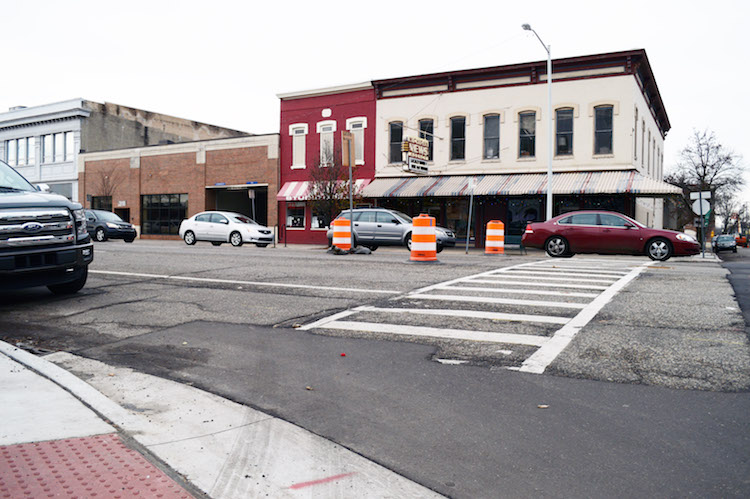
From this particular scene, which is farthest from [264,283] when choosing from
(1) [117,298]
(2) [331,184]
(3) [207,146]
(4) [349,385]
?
(3) [207,146]

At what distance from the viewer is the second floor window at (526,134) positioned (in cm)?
2720

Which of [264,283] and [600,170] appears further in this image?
[600,170]

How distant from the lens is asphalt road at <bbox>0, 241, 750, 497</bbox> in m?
3.13

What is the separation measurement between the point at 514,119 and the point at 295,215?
43.8ft

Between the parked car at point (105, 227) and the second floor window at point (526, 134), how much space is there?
19.4 m

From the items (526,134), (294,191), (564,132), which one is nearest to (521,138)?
(526,134)

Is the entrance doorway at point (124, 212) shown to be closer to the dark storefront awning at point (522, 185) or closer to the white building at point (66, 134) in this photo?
the white building at point (66, 134)

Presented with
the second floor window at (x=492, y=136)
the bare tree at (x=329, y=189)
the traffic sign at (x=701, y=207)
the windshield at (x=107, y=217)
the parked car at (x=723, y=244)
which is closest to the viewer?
the traffic sign at (x=701, y=207)

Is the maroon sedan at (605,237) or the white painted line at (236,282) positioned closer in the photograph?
the white painted line at (236,282)

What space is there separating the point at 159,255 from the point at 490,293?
989cm

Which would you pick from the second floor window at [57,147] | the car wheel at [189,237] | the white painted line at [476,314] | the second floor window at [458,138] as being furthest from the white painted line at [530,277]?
the second floor window at [57,147]

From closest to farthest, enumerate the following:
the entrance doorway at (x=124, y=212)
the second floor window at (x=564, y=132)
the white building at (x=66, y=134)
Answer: the second floor window at (x=564, y=132)
the entrance doorway at (x=124, y=212)
the white building at (x=66, y=134)

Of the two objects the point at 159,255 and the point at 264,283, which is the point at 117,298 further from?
the point at 159,255

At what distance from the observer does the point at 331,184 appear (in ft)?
94.2
